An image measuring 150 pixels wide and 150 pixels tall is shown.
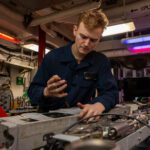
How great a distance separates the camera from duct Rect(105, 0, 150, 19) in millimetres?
2365

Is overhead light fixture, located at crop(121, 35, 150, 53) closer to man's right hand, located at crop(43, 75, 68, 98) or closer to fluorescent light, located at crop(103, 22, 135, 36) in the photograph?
fluorescent light, located at crop(103, 22, 135, 36)

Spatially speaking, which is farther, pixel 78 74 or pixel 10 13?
pixel 10 13

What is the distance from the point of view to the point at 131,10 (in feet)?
8.17

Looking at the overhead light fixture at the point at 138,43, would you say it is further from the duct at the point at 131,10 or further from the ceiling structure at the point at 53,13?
the duct at the point at 131,10

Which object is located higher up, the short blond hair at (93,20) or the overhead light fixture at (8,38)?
the overhead light fixture at (8,38)

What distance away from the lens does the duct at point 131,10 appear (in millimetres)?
2365

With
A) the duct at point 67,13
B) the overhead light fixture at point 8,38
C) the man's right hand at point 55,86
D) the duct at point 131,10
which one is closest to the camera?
the man's right hand at point 55,86

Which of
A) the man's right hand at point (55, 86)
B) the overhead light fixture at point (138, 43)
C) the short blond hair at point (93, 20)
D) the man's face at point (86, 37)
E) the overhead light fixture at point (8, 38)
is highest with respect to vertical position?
the overhead light fixture at point (8, 38)

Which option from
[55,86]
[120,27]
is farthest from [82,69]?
[120,27]

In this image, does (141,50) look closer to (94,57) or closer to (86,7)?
(86,7)

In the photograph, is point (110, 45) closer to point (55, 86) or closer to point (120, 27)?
point (120, 27)

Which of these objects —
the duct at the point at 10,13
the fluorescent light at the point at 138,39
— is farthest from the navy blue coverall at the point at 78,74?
the fluorescent light at the point at 138,39

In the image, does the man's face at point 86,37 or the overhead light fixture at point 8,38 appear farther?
the overhead light fixture at point 8,38

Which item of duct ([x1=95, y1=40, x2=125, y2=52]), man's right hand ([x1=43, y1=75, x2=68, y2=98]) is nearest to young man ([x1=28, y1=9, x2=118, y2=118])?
man's right hand ([x1=43, y1=75, x2=68, y2=98])
